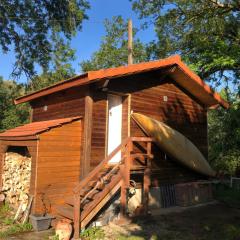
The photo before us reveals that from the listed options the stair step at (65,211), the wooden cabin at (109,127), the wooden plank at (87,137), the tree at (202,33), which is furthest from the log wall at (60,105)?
the tree at (202,33)

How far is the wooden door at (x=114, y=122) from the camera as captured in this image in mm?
10727

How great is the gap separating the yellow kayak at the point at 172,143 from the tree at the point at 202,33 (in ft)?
13.0

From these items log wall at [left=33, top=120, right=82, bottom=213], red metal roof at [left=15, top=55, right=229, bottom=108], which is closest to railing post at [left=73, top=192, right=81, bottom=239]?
log wall at [left=33, top=120, right=82, bottom=213]

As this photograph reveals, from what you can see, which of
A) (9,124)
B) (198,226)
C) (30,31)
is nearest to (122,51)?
(30,31)

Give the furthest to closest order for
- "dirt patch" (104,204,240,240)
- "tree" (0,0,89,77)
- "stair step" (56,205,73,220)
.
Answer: "tree" (0,0,89,77), "stair step" (56,205,73,220), "dirt patch" (104,204,240,240)

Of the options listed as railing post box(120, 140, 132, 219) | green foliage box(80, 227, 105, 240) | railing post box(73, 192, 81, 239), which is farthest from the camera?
railing post box(120, 140, 132, 219)

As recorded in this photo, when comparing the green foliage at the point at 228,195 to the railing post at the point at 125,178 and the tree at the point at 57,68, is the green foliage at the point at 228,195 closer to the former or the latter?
the railing post at the point at 125,178

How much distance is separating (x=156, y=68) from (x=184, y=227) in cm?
519

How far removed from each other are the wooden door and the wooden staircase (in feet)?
3.05

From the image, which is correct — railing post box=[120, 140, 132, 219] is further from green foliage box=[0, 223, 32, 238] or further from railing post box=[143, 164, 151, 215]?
green foliage box=[0, 223, 32, 238]

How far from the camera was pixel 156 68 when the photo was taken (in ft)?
36.0

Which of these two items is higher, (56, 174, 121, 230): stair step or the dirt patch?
(56, 174, 121, 230): stair step

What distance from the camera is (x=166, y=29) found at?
21281mm

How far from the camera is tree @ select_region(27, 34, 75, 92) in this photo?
24.9 meters
